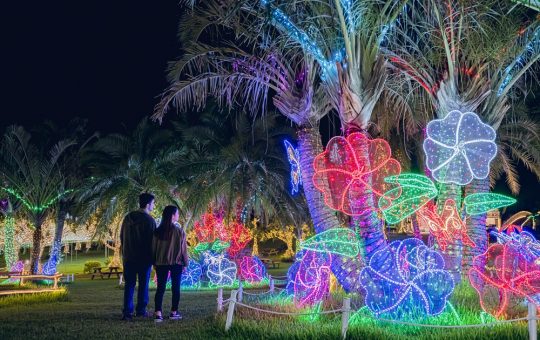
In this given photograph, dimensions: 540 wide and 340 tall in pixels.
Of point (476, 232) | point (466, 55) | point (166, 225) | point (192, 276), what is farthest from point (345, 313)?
point (192, 276)

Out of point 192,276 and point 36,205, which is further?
point 36,205

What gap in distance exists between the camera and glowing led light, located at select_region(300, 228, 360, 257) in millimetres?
9805

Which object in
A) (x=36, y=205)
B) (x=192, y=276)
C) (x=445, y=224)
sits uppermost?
(x=36, y=205)

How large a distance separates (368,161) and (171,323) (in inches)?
162

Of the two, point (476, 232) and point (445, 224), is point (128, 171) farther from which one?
point (445, 224)

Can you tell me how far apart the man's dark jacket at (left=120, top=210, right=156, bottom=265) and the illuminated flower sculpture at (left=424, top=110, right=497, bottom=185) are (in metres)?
4.60

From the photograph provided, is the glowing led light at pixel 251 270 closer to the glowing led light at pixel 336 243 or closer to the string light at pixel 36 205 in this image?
the string light at pixel 36 205

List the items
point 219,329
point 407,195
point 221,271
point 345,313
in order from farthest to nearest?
point 221,271, point 407,195, point 219,329, point 345,313

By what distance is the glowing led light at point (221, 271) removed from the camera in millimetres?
20625

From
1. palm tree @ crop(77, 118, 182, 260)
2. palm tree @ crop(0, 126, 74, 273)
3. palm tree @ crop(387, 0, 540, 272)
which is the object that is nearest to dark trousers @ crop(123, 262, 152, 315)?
palm tree @ crop(387, 0, 540, 272)

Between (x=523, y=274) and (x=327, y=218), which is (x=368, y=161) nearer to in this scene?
(x=327, y=218)

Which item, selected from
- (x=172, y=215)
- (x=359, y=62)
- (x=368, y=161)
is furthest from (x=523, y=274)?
(x=172, y=215)

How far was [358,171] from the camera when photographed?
9.88 m

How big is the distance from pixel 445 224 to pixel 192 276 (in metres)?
11.9
